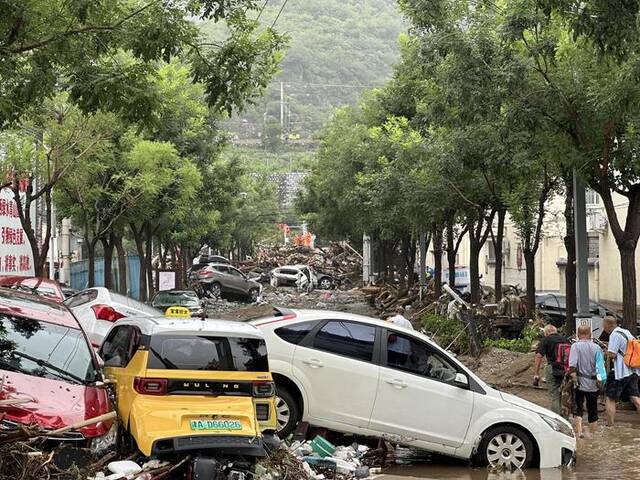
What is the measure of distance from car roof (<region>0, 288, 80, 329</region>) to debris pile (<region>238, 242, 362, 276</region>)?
207ft

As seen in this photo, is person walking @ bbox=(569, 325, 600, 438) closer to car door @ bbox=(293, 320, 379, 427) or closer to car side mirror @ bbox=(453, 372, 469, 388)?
car side mirror @ bbox=(453, 372, 469, 388)

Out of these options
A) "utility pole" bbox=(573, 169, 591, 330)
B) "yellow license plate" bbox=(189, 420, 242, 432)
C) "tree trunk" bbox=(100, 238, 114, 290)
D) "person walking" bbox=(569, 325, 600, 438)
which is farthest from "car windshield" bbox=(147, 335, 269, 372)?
"tree trunk" bbox=(100, 238, 114, 290)

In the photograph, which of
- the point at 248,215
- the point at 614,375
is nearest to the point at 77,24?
the point at 614,375

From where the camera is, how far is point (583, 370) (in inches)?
494

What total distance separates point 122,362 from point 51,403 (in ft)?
3.66

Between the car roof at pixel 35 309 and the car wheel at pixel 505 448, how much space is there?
490 cm

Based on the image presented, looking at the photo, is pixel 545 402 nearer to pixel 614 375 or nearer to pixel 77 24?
pixel 614 375

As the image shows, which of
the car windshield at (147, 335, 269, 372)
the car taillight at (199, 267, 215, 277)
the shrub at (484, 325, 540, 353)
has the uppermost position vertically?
the car taillight at (199, 267, 215, 277)

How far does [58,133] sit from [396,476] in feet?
52.1

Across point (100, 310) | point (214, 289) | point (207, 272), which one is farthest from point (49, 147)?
point (207, 272)

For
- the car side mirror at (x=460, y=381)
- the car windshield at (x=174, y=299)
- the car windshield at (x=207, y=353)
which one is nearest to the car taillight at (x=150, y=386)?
the car windshield at (x=207, y=353)

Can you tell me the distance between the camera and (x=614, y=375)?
43.7 feet

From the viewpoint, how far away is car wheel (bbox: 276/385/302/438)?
1015cm

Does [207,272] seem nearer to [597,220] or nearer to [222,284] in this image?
[222,284]
